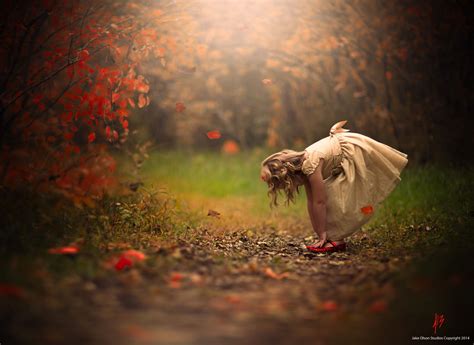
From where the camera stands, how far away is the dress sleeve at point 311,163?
4375mm

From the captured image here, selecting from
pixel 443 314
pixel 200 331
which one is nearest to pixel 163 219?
pixel 200 331

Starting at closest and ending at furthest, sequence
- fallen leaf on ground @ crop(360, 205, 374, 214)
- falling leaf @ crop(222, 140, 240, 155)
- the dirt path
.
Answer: the dirt path, fallen leaf on ground @ crop(360, 205, 374, 214), falling leaf @ crop(222, 140, 240, 155)

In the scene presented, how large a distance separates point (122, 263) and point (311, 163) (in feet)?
6.30

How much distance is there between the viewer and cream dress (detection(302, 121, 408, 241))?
176 inches

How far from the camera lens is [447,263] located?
10.6 ft

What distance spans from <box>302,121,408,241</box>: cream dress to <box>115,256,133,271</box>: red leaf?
5.98 ft

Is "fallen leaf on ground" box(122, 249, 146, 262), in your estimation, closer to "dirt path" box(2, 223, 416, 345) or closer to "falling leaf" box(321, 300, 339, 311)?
"dirt path" box(2, 223, 416, 345)

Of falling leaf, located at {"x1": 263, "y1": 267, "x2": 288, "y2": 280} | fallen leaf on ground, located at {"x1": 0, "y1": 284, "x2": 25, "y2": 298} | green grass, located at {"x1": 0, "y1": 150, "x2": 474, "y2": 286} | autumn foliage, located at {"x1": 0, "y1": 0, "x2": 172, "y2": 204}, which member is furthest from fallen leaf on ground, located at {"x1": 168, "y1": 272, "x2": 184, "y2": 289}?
autumn foliage, located at {"x1": 0, "y1": 0, "x2": 172, "y2": 204}

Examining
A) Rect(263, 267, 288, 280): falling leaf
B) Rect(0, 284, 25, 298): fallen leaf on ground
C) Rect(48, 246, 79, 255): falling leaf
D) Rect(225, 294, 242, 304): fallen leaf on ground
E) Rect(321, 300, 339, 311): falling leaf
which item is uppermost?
Rect(0, 284, 25, 298): fallen leaf on ground

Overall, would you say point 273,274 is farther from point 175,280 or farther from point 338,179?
point 338,179

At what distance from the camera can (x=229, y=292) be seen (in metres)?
3.03

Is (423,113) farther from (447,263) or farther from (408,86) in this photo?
(447,263)

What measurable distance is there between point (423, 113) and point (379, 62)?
1.06 metres

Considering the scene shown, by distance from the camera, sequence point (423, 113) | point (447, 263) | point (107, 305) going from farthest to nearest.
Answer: point (423, 113), point (447, 263), point (107, 305)
